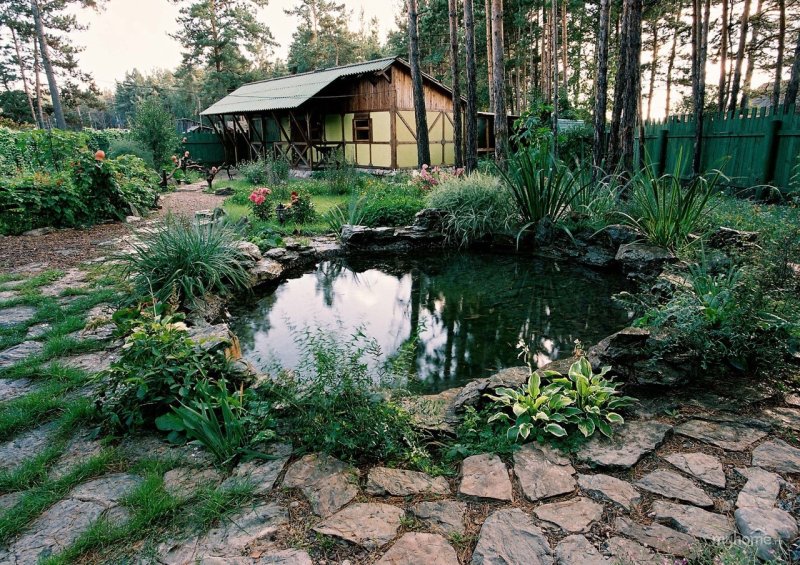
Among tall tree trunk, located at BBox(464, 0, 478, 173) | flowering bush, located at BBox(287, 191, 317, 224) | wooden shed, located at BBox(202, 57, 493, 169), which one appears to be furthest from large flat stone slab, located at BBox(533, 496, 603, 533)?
wooden shed, located at BBox(202, 57, 493, 169)

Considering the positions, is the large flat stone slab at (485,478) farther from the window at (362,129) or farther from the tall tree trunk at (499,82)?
the window at (362,129)

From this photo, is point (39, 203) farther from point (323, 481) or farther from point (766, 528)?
point (766, 528)

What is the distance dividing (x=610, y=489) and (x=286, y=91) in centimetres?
1694

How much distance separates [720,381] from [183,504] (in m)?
2.48

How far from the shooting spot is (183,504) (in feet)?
5.58

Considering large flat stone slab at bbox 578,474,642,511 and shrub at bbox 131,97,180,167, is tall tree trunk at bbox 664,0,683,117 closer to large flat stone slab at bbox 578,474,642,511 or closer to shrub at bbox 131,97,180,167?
shrub at bbox 131,97,180,167

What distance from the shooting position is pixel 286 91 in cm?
1634

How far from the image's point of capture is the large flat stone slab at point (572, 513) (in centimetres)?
157

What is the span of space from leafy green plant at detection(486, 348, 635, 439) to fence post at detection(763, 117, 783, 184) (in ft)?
26.1

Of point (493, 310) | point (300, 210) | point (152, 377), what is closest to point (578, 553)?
point (152, 377)

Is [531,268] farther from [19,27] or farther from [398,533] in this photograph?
[19,27]

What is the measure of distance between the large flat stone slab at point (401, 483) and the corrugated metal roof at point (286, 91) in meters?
13.4

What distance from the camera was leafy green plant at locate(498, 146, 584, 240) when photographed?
580 cm

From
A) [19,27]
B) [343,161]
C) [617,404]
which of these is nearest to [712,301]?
[617,404]
